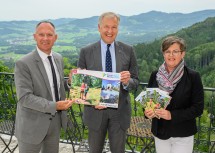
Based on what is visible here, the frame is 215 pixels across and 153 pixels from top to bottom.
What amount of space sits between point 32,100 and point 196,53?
257 feet

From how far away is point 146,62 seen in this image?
6544 centimetres

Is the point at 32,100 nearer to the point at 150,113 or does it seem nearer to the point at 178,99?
the point at 150,113

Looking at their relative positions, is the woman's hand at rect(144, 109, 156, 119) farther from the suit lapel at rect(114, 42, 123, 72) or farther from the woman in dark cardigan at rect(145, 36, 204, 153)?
the suit lapel at rect(114, 42, 123, 72)

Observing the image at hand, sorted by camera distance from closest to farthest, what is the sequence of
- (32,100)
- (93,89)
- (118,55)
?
1. (32,100)
2. (93,89)
3. (118,55)

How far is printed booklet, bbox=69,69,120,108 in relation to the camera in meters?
3.00

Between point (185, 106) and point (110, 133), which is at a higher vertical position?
point (185, 106)

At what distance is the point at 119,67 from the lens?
310 centimetres

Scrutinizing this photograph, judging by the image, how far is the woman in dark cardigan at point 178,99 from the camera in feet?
8.98

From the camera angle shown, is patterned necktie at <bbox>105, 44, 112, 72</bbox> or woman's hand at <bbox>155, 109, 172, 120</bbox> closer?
woman's hand at <bbox>155, 109, 172, 120</bbox>

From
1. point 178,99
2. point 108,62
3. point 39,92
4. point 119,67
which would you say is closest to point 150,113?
point 178,99

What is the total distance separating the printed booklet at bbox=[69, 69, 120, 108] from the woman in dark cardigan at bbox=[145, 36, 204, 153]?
1.44ft

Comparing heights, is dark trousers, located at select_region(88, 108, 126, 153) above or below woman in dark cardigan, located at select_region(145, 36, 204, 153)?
below

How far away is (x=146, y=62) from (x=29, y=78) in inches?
2502

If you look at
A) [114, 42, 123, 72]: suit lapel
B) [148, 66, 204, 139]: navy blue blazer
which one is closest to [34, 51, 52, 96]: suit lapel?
[114, 42, 123, 72]: suit lapel
